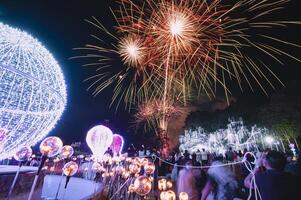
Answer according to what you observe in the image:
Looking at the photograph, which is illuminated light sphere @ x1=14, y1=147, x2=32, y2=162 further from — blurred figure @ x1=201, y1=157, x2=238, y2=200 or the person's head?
→ the person's head

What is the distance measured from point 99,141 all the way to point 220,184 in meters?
8.46

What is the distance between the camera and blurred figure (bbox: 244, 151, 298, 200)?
3.07 metres

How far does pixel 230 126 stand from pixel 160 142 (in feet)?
80.9

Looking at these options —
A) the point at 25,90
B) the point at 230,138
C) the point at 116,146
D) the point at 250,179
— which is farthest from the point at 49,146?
the point at 230,138

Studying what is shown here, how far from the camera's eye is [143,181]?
17.5 feet

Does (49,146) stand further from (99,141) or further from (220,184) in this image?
(99,141)

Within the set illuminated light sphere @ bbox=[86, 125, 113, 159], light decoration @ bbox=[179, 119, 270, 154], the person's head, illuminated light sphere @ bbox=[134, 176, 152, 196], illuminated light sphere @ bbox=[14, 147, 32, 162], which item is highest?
light decoration @ bbox=[179, 119, 270, 154]

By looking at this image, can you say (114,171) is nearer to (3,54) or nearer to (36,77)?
(36,77)

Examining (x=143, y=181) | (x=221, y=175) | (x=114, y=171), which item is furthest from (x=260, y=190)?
(x=114, y=171)

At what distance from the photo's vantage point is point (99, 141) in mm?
11906

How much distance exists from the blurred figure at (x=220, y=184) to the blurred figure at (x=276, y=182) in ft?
4.33

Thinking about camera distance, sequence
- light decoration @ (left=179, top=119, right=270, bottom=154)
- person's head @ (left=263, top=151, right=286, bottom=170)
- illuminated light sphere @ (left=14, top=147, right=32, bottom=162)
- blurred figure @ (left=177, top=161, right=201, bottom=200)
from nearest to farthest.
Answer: person's head @ (left=263, top=151, right=286, bottom=170)
blurred figure @ (left=177, top=161, right=201, bottom=200)
illuminated light sphere @ (left=14, top=147, right=32, bottom=162)
light decoration @ (left=179, top=119, right=270, bottom=154)

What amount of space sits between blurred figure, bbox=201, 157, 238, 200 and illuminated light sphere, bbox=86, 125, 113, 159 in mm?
7818

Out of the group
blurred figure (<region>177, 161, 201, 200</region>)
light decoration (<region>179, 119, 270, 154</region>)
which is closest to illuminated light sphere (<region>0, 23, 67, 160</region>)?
blurred figure (<region>177, 161, 201, 200</region>)
